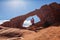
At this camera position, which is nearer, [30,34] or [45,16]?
[30,34]

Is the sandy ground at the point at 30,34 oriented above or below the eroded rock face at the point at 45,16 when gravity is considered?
below

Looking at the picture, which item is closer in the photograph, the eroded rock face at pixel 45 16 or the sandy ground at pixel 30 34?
the sandy ground at pixel 30 34

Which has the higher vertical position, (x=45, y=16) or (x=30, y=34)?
(x=45, y=16)

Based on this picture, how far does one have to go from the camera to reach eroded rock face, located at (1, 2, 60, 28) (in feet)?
59.3

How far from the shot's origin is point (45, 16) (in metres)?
19.7

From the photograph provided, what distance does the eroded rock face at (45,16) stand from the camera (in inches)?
712

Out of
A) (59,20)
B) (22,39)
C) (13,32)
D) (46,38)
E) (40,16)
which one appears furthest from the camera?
(40,16)

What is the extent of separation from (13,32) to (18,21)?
691cm

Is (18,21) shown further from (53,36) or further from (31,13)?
(53,36)

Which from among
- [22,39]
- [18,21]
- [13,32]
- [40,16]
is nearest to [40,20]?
[40,16]

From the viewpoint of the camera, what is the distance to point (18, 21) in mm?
20703

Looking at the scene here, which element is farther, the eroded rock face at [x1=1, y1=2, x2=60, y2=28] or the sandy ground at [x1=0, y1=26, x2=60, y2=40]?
the eroded rock face at [x1=1, y1=2, x2=60, y2=28]

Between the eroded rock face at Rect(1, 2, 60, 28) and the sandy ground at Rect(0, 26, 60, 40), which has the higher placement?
the eroded rock face at Rect(1, 2, 60, 28)

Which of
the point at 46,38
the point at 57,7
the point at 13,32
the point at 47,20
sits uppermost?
the point at 57,7
